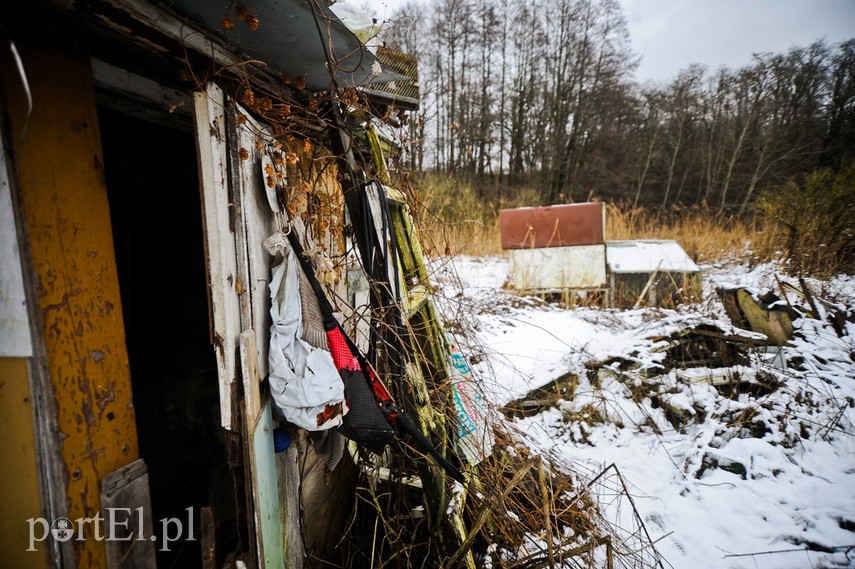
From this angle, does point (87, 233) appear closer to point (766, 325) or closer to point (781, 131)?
point (766, 325)

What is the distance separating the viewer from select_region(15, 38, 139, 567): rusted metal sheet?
94cm

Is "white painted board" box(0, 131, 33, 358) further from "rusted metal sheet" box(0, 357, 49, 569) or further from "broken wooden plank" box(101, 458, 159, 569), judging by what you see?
"broken wooden plank" box(101, 458, 159, 569)

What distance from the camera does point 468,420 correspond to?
2543 millimetres

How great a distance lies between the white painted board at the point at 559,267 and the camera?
244 inches

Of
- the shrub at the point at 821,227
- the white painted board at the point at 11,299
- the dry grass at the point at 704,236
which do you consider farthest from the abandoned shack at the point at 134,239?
the dry grass at the point at 704,236

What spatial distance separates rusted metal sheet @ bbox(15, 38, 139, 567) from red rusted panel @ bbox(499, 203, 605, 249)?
5.99 metres

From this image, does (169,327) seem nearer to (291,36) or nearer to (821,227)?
(291,36)

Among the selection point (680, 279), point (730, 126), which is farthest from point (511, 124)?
point (680, 279)

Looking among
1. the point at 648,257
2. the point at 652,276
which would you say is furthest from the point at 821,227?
the point at 652,276

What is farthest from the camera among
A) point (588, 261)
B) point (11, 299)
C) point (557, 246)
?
point (557, 246)

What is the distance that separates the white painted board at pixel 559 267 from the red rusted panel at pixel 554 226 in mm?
121

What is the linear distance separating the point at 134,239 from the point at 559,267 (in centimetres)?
576

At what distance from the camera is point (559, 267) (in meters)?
6.37

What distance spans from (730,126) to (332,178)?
2240 cm
